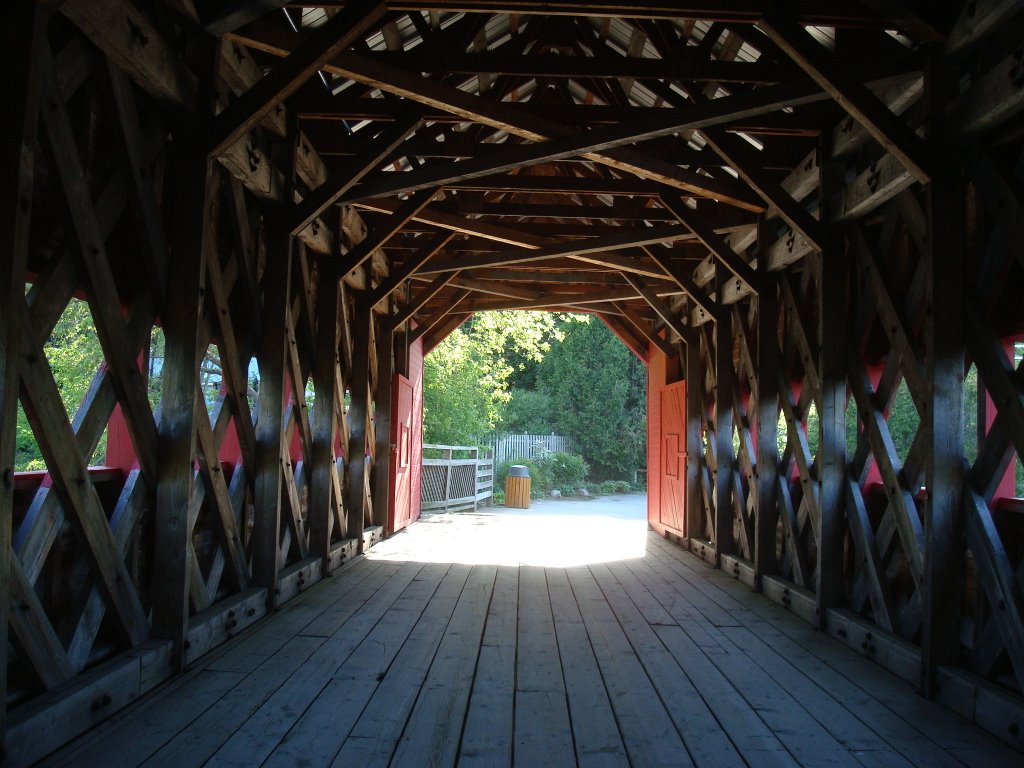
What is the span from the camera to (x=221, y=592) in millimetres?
4461

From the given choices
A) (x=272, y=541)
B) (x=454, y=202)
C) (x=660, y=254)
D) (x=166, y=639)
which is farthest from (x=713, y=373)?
(x=166, y=639)

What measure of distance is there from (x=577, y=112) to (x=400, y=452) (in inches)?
210

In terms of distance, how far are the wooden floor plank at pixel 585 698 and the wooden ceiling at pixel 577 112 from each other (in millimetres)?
2765

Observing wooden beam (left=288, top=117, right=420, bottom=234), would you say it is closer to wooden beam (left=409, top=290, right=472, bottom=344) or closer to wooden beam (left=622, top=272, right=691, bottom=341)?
wooden beam (left=622, top=272, right=691, bottom=341)

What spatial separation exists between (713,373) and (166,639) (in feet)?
20.3

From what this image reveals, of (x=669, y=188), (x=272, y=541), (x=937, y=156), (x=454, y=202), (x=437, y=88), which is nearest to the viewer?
(x=937, y=156)

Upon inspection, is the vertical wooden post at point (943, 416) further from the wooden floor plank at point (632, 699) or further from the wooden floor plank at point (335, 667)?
the wooden floor plank at point (335, 667)

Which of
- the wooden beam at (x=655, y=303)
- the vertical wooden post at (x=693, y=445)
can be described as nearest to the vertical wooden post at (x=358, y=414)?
the wooden beam at (x=655, y=303)

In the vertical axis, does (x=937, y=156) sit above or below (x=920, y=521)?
above

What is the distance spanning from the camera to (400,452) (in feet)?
30.2

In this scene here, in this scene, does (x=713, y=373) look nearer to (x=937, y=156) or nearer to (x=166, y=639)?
(x=937, y=156)

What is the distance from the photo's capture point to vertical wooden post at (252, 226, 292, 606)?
4.65 metres

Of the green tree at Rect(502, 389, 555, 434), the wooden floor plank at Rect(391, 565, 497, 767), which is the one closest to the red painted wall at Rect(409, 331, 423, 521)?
the wooden floor plank at Rect(391, 565, 497, 767)

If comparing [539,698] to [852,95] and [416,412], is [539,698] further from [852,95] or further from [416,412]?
[416,412]
